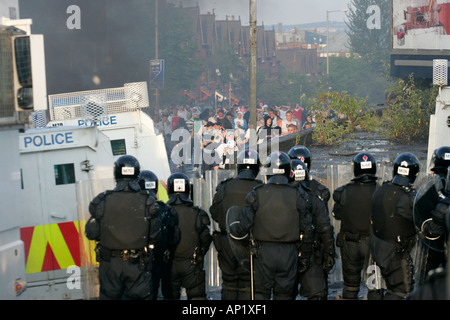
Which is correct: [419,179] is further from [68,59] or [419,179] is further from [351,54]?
[351,54]

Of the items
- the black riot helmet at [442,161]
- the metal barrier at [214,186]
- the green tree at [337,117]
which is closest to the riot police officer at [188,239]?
the metal barrier at [214,186]

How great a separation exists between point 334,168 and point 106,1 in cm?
3072

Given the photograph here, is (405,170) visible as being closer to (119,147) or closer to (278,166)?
A: (278,166)

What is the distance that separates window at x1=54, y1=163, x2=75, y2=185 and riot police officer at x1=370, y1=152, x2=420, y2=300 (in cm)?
364

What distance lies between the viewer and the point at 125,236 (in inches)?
285

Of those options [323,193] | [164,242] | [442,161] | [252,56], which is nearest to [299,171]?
[323,193]

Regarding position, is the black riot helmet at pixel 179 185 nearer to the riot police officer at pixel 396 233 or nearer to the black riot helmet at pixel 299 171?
the black riot helmet at pixel 299 171

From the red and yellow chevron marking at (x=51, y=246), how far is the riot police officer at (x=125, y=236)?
1.45 m

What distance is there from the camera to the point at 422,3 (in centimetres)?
2242

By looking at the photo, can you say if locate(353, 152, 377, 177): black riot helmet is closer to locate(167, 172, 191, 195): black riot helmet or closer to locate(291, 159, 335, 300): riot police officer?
locate(291, 159, 335, 300): riot police officer

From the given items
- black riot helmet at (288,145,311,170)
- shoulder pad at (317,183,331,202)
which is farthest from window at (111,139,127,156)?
shoulder pad at (317,183,331,202)

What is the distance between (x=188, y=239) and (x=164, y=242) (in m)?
0.30

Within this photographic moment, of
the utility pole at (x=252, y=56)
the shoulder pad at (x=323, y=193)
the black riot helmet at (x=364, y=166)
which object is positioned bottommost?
the shoulder pad at (x=323, y=193)

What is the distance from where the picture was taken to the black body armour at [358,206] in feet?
27.7
